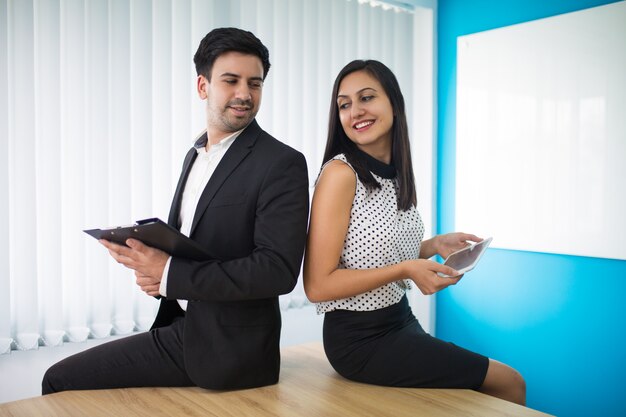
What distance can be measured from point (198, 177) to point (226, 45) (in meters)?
0.48

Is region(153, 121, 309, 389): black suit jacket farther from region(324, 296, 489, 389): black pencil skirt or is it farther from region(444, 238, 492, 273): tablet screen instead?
region(444, 238, 492, 273): tablet screen

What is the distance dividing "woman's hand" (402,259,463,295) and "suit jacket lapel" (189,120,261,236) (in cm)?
63

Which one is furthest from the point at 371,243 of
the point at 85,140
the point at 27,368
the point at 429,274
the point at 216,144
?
the point at 27,368

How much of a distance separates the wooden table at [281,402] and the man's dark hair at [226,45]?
1049 mm

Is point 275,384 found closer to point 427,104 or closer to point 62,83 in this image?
point 62,83

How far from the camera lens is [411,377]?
1996 mm

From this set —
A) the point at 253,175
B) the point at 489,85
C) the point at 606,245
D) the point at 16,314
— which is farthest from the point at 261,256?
the point at 489,85

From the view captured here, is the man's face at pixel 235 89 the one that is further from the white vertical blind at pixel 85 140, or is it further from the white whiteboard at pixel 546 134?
the white whiteboard at pixel 546 134

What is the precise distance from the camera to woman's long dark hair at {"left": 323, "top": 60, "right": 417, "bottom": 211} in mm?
2111

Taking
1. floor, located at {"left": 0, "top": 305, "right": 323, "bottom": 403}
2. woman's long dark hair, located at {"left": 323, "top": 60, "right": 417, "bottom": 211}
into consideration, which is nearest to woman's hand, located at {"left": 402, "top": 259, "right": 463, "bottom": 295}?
woman's long dark hair, located at {"left": 323, "top": 60, "right": 417, "bottom": 211}

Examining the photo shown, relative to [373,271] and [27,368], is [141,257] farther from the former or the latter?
[27,368]

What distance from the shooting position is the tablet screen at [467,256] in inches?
76.0

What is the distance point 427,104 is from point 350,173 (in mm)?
2369

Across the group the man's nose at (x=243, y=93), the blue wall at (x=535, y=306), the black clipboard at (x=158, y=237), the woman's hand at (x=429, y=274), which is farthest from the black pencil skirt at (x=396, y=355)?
Result: the blue wall at (x=535, y=306)
